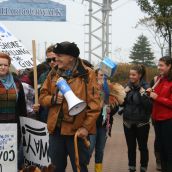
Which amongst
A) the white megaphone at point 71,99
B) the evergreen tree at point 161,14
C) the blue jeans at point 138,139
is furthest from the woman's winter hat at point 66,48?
the evergreen tree at point 161,14

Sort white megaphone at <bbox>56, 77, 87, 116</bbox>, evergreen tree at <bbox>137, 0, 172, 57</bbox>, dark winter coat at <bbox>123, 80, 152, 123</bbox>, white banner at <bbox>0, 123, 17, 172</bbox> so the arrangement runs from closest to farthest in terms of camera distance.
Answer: white megaphone at <bbox>56, 77, 87, 116</bbox>
white banner at <bbox>0, 123, 17, 172</bbox>
dark winter coat at <bbox>123, 80, 152, 123</bbox>
evergreen tree at <bbox>137, 0, 172, 57</bbox>

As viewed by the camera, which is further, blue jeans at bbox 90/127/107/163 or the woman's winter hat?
blue jeans at bbox 90/127/107/163

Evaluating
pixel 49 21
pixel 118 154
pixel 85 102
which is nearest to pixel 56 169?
pixel 85 102

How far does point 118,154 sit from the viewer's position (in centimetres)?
1008

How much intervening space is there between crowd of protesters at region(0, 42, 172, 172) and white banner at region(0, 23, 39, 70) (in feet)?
0.86

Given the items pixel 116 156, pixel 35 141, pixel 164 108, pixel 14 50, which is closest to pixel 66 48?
pixel 35 141

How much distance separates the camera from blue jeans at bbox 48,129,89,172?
17.3ft

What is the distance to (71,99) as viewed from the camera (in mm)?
4961

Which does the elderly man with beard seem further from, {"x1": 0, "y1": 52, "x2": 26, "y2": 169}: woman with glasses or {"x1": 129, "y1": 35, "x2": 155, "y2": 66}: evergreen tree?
{"x1": 129, "y1": 35, "x2": 155, "y2": 66}: evergreen tree

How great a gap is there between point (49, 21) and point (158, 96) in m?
24.3

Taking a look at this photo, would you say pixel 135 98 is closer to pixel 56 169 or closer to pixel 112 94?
pixel 112 94

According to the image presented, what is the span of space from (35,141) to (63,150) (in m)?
0.57

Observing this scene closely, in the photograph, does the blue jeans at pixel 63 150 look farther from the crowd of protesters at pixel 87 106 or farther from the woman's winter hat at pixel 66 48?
the woman's winter hat at pixel 66 48

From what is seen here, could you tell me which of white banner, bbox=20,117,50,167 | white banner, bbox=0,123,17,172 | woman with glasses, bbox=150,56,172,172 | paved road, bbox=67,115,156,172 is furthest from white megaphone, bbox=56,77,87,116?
paved road, bbox=67,115,156,172
